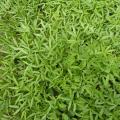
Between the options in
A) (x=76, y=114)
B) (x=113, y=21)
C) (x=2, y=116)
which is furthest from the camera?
(x=113, y=21)

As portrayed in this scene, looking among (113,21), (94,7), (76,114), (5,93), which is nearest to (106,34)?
(113,21)

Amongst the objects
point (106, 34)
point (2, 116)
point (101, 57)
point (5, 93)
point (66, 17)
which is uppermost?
point (66, 17)

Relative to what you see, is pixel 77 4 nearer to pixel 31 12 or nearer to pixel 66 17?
→ pixel 66 17

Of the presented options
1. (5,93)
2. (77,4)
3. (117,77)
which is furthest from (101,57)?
(5,93)

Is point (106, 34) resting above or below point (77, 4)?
below

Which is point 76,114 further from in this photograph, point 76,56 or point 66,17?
point 66,17

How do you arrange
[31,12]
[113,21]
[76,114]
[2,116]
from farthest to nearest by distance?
[31,12], [113,21], [2,116], [76,114]

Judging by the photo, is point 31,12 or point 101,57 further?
point 31,12
